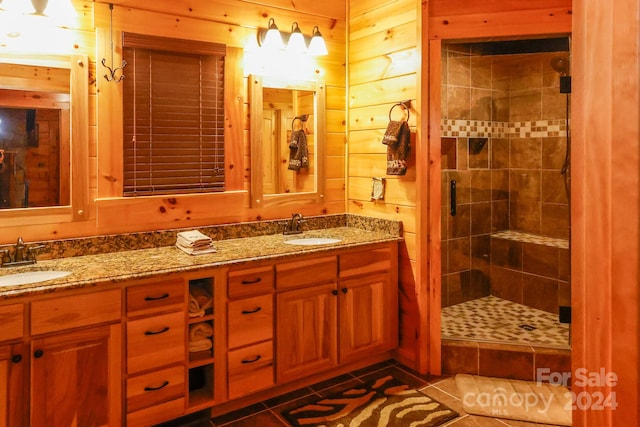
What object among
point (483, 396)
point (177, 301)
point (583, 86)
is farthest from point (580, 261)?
point (483, 396)

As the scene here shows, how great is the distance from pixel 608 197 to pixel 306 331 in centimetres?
234

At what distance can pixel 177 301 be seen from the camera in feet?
7.63

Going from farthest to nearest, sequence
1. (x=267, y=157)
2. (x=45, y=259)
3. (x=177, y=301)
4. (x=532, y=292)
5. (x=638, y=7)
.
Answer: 1. (x=532, y=292)
2. (x=267, y=157)
3. (x=45, y=259)
4. (x=177, y=301)
5. (x=638, y=7)

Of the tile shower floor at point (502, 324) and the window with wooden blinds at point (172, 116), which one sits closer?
the window with wooden blinds at point (172, 116)

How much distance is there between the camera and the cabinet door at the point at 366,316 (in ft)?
9.64

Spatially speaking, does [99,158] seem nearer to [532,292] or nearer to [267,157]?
[267,157]

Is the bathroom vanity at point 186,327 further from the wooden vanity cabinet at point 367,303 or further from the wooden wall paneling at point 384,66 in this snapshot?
the wooden wall paneling at point 384,66

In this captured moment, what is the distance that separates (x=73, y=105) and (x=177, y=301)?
119 cm

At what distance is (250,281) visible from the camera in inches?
101

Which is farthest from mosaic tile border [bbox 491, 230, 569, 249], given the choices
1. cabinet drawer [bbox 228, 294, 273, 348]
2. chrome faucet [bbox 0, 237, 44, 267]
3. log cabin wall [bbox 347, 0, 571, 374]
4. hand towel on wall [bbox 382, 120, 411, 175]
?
chrome faucet [bbox 0, 237, 44, 267]

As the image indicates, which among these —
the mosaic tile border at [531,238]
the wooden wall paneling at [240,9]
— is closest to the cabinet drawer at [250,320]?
the wooden wall paneling at [240,9]

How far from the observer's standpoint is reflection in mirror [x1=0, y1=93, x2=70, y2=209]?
2.38 meters

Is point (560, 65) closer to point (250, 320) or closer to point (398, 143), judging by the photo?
point (398, 143)

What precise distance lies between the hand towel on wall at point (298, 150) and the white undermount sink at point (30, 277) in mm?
1608
